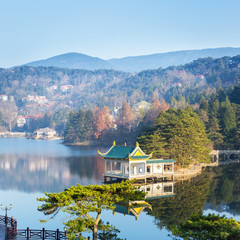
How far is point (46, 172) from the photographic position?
175ft

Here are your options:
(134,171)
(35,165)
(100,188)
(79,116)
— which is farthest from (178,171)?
(79,116)

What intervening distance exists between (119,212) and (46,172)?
82.9 ft

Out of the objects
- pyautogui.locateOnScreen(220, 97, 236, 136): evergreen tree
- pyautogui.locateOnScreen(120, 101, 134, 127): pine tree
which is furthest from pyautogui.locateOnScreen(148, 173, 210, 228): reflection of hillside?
pyautogui.locateOnScreen(120, 101, 134, 127): pine tree

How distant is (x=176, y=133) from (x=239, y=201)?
57.0 ft

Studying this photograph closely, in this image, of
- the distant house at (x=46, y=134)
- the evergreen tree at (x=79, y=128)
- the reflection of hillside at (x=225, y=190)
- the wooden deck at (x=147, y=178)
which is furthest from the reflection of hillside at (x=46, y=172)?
the distant house at (x=46, y=134)

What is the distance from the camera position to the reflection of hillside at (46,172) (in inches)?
1735

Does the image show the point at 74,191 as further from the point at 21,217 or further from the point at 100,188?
the point at 21,217

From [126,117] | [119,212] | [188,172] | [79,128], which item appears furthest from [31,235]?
[79,128]

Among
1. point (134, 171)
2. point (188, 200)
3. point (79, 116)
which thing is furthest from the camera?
point (79, 116)

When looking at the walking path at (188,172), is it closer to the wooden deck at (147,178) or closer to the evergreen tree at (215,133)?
the wooden deck at (147,178)

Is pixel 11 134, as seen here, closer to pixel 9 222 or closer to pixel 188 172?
pixel 188 172

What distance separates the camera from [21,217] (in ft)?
98.0

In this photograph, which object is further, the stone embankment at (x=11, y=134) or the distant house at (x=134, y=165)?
the stone embankment at (x=11, y=134)

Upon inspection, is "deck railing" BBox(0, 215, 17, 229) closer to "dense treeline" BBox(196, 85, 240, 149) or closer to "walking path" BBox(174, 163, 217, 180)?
"walking path" BBox(174, 163, 217, 180)
